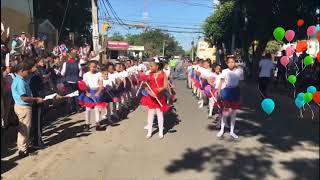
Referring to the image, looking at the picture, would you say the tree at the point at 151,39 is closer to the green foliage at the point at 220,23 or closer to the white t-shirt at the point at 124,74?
the green foliage at the point at 220,23

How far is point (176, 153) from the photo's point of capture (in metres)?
8.91

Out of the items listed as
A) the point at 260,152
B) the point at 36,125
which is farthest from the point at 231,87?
the point at 36,125

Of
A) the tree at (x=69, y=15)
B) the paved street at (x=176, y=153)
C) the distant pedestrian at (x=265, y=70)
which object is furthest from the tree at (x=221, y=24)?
the paved street at (x=176, y=153)

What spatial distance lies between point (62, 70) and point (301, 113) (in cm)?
691

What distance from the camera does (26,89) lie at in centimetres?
832

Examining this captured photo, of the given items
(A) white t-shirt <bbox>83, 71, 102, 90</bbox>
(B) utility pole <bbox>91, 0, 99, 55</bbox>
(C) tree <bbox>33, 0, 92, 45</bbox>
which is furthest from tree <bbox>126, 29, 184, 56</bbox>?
(A) white t-shirt <bbox>83, 71, 102, 90</bbox>

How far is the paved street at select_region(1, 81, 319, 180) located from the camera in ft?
24.6

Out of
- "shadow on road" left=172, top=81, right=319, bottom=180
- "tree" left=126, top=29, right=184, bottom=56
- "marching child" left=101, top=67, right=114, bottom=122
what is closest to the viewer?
"shadow on road" left=172, top=81, right=319, bottom=180

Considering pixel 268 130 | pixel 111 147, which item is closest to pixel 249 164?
pixel 111 147

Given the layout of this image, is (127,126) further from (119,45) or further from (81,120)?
(119,45)

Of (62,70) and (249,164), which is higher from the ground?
(62,70)

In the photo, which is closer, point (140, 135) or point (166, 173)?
point (166, 173)

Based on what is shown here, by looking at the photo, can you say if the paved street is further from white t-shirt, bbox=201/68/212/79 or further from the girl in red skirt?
white t-shirt, bbox=201/68/212/79

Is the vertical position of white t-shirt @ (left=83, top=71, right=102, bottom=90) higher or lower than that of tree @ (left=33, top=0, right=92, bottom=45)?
lower
